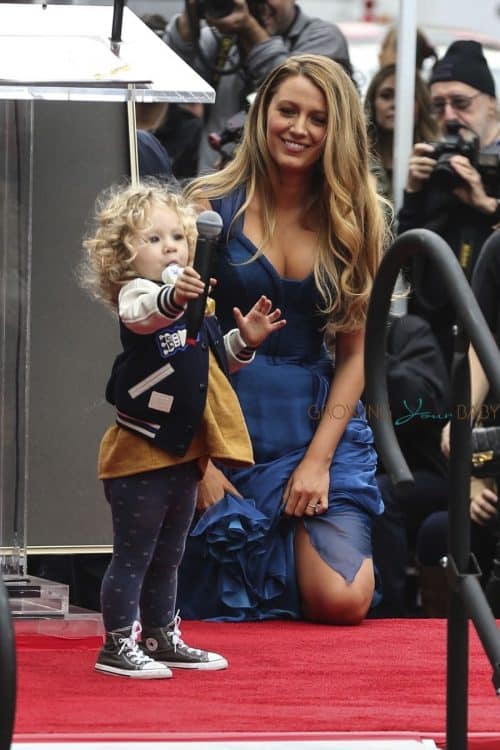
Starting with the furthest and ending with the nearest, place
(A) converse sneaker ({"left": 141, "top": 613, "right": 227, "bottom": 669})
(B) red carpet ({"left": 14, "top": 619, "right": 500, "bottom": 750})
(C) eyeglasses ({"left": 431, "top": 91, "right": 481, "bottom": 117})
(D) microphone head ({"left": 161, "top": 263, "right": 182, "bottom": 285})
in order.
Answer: (C) eyeglasses ({"left": 431, "top": 91, "right": 481, "bottom": 117})
(A) converse sneaker ({"left": 141, "top": 613, "right": 227, "bottom": 669})
(D) microphone head ({"left": 161, "top": 263, "right": 182, "bottom": 285})
(B) red carpet ({"left": 14, "top": 619, "right": 500, "bottom": 750})

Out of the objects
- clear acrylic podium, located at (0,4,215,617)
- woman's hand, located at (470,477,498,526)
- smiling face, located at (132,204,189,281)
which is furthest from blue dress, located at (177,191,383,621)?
smiling face, located at (132,204,189,281)

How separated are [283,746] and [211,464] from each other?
5.99 ft

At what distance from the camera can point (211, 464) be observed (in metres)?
5.18

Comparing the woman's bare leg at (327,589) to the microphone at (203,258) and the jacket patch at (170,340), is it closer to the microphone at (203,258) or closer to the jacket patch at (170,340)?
the jacket patch at (170,340)

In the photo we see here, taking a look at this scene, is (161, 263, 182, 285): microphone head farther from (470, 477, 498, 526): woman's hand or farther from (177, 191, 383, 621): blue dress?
(470, 477, 498, 526): woman's hand

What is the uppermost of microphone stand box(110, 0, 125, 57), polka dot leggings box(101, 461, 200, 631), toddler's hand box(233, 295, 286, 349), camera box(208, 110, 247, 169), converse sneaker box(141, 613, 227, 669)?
microphone stand box(110, 0, 125, 57)

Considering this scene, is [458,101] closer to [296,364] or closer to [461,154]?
[461,154]

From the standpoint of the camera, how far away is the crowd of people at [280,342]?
3971mm

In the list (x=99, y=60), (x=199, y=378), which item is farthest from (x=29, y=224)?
(x=199, y=378)

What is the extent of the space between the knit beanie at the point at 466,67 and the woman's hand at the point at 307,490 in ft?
6.99

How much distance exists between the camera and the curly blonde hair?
396cm

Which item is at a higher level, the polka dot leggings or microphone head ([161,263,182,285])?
microphone head ([161,263,182,285])

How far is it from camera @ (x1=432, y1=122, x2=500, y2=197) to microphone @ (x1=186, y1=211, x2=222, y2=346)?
2.71 m

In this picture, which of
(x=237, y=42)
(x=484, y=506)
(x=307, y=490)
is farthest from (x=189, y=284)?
(x=237, y=42)
